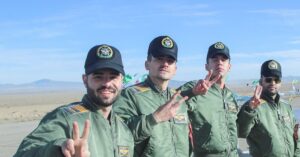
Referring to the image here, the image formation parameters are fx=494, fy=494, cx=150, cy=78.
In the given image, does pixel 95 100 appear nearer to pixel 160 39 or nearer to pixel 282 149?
pixel 160 39

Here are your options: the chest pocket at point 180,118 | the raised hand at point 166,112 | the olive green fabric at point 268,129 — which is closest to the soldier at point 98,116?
the raised hand at point 166,112

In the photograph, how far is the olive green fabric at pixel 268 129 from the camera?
20.2 feet

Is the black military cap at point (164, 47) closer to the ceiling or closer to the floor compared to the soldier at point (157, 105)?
closer to the ceiling

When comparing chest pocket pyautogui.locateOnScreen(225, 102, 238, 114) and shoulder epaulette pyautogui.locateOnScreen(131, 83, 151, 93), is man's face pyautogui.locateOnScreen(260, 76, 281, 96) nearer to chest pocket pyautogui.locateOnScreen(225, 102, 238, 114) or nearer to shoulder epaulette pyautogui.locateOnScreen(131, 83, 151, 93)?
chest pocket pyautogui.locateOnScreen(225, 102, 238, 114)

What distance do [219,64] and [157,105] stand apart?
1.37m

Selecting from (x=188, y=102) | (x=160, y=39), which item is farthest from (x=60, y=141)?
(x=188, y=102)

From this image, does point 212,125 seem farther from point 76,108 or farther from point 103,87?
point 76,108

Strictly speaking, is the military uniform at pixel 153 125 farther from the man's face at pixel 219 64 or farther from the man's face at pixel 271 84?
the man's face at pixel 271 84

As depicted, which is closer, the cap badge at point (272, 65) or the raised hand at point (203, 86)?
the raised hand at point (203, 86)

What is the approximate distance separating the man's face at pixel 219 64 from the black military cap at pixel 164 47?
117cm

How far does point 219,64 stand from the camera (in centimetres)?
601

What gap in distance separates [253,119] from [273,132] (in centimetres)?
34

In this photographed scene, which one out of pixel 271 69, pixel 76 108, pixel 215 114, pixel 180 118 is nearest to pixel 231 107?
pixel 215 114

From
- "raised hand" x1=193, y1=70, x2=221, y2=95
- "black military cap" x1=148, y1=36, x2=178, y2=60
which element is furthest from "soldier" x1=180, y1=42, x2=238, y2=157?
"black military cap" x1=148, y1=36, x2=178, y2=60
